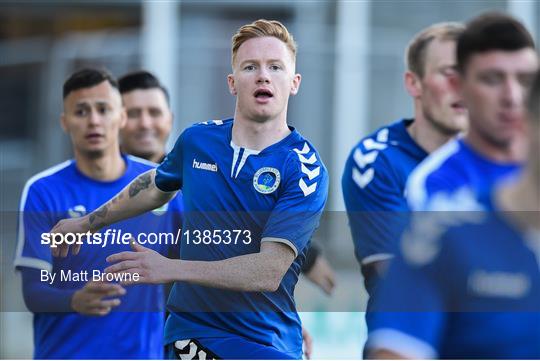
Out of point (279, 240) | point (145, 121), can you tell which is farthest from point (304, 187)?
point (145, 121)

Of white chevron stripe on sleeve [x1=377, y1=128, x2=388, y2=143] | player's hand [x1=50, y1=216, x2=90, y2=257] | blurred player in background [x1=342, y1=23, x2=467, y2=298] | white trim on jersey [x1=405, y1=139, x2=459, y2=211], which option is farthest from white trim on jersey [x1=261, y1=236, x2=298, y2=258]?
white trim on jersey [x1=405, y1=139, x2=459, y2=211]

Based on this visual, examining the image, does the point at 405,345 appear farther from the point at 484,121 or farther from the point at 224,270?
the point at 224,270

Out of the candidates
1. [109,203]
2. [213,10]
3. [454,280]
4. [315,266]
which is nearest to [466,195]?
[454,280]

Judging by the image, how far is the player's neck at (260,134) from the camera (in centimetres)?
488

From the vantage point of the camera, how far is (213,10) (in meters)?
12.1

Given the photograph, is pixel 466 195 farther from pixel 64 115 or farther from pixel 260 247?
pixel 64 115

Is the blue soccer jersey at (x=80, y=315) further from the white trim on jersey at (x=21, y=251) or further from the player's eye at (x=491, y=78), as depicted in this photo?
the player's eye at (x=491, y=78)

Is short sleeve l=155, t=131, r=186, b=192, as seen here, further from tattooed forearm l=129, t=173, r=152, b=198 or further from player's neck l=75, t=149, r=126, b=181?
player's neck l=75, t=149, r=126, b=181

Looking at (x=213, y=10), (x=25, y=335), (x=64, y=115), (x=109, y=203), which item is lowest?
(x=25, y=335)

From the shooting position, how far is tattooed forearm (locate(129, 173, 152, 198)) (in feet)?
16.9

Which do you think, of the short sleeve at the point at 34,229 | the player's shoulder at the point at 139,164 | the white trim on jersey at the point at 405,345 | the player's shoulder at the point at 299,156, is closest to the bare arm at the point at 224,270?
the player's shoulder at the point at 299,156

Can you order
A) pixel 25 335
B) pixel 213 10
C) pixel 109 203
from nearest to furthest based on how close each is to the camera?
1. pixel 109 203
2. pixel 25 335
3. pixel 213 10

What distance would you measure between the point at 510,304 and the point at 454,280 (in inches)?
6.8

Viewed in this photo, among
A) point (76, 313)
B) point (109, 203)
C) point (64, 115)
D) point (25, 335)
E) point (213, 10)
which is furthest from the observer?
point (213, 10)
